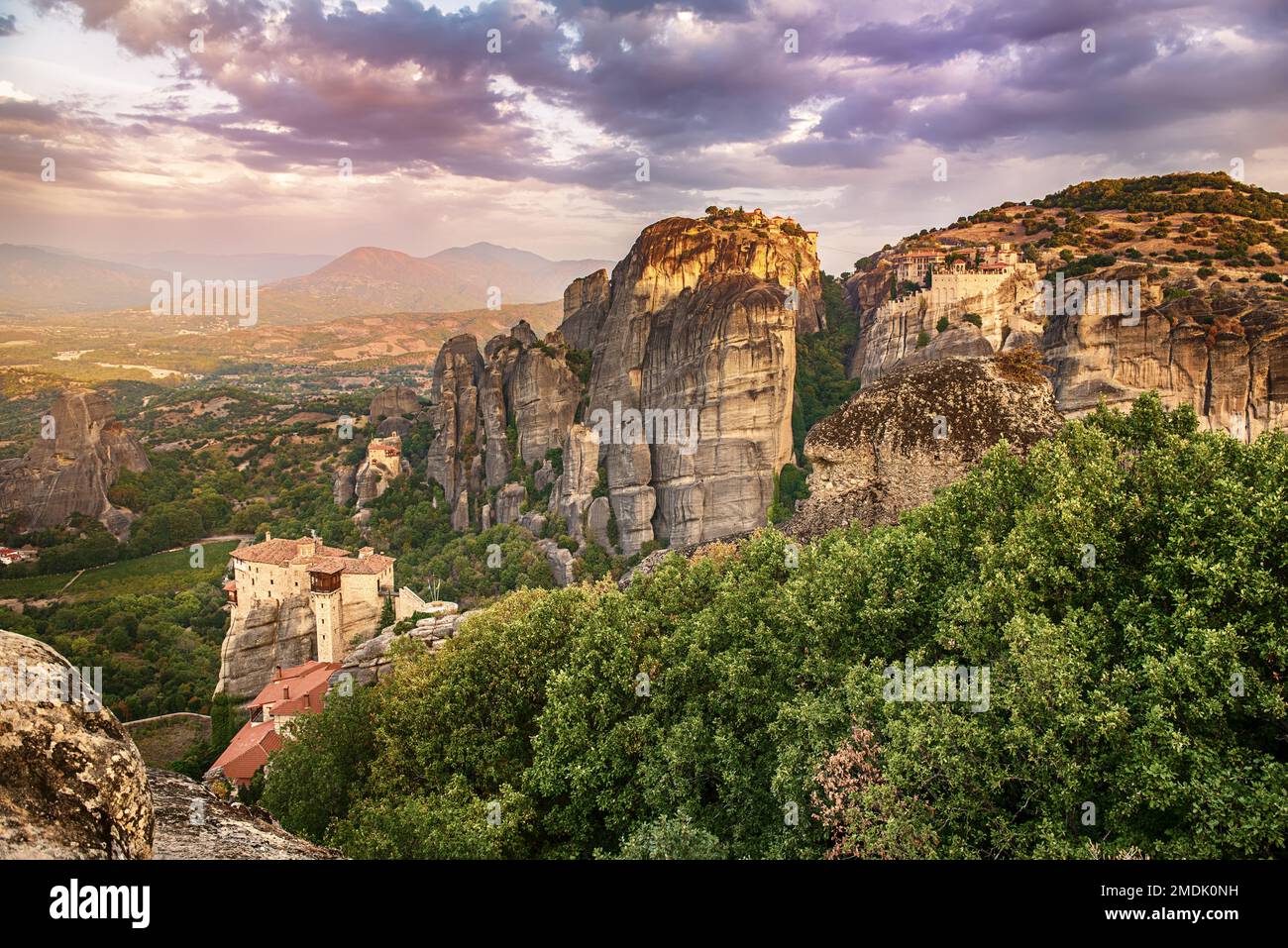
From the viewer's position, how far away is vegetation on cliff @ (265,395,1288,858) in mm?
9266

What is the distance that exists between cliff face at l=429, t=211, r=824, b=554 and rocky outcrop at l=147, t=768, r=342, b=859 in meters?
48.2

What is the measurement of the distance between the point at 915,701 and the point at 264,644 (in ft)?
126

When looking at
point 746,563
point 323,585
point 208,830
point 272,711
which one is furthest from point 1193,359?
point 208,830

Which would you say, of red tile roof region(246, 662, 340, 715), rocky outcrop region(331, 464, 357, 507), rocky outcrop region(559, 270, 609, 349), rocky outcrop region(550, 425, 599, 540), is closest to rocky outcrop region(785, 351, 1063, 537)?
red tile roof region(246, 662, 340, 715)

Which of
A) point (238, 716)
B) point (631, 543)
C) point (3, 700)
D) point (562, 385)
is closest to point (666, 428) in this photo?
point (631, 543)

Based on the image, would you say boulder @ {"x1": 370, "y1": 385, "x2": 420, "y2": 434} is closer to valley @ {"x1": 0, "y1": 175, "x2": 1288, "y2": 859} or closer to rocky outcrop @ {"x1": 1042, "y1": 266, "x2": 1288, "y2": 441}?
valley @ {"x1": 0, "y1": 175, "x2": 1288, "y2": 859}

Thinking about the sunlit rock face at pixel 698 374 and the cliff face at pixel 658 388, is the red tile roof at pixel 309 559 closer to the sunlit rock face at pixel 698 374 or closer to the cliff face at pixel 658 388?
the cliff face at pixel 658 388

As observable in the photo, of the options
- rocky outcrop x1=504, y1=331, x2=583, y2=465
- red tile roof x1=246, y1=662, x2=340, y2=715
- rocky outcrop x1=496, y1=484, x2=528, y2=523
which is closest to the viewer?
red tile roof x1=246, y1=662, x2=340, y2=715

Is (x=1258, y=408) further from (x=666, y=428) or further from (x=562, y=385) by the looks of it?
(x=562, y=385)

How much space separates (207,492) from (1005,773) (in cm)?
8397

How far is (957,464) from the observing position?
21.1 metres

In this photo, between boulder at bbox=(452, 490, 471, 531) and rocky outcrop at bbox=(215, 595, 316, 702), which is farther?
boulder at bbox=(452, 490, 471, 531)

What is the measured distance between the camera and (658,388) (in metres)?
63.8

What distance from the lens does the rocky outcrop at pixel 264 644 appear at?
131ft
